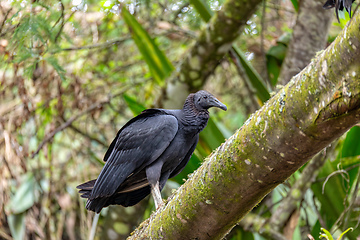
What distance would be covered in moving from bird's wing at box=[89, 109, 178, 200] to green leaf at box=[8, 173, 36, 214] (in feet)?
5.60

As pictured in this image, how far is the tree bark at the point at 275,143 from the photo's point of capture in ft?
4.17

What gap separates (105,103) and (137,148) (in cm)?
179

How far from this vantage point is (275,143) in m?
1.44

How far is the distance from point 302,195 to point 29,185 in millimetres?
2802

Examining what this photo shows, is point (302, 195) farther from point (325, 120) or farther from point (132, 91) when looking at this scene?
point (132, 91)

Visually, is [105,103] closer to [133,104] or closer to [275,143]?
[133,104]

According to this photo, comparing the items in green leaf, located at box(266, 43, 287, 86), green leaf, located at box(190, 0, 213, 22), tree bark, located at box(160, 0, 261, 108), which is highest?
green leaf, located at box(190, 0, 213, 22)

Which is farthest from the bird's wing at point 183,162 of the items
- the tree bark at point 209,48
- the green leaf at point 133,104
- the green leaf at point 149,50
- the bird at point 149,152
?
the green leaf at point 149,50

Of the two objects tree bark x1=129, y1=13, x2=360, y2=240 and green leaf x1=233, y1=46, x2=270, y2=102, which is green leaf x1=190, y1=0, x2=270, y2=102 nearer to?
green leaf x1=233, y1=46, x2=270, y2=102

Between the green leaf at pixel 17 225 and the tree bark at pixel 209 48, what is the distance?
195 cm

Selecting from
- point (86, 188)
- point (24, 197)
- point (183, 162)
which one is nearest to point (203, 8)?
point (183, 162)

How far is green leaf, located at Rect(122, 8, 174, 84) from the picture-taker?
12.3ft

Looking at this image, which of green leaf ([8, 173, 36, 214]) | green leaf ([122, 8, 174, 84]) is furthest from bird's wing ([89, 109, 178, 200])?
green leaf ([8, 173, 36, 214])

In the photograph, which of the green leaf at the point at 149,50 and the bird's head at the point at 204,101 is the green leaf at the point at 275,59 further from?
the bird's head at the point at 204,101
